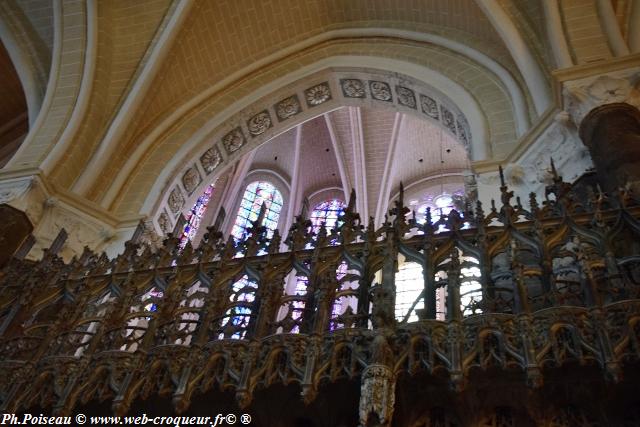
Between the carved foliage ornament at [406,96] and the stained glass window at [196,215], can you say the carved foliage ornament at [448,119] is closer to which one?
the carved foliage ornament at [406,96]

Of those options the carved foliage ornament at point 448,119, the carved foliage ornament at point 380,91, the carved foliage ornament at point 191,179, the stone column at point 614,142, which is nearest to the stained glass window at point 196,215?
the carved foliage ornament at point 191,179

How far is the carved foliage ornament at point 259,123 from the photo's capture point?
36.7 feet

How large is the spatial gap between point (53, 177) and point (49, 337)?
425 centimetres

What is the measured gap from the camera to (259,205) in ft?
55.8

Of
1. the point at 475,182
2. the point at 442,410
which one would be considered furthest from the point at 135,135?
the point at 442,410

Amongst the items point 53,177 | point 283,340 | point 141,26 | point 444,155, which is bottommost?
point 283,340

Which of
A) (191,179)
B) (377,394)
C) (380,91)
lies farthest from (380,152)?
(377,394)

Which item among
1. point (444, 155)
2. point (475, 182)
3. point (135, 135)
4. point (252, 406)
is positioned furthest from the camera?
point (444, 155)

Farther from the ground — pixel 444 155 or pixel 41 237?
pixel 444 155

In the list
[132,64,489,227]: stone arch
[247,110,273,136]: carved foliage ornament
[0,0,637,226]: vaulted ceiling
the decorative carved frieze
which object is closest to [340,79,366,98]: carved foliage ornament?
[132,64,489,227]: stone arch

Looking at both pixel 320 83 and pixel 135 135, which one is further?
pixel 320 83

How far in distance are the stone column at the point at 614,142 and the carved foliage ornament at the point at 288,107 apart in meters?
6.08

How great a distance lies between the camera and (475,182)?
792 cm

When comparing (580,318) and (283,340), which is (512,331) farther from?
(283,340)
